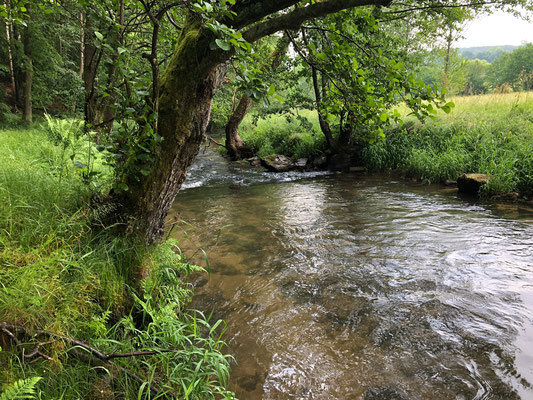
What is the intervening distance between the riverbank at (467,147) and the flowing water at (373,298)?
61.6 inches

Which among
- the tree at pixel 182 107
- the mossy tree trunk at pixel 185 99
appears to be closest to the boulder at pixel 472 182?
the tree at pixel 182 107

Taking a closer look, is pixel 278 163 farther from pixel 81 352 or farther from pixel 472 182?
pixel 81 352

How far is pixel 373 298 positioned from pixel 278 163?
9.73 m

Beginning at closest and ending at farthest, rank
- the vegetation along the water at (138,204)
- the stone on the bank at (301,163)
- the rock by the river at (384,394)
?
the vegetation along the water at (138,204) → the rock by the river at (384,394) → the stone on the bank at (301,163)

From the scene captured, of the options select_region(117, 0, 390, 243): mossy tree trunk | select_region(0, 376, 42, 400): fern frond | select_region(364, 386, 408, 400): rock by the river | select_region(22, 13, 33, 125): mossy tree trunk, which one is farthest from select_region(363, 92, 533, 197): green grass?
select_region(22, 13, 33, 125): mossy tree trunk

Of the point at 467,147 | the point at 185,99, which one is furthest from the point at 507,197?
the point at 185,99

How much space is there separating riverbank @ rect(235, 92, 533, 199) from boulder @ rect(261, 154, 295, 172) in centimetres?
108

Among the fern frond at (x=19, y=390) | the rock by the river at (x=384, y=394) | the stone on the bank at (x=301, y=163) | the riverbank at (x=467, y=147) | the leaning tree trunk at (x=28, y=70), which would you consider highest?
the leaning tree trunk at (x=28, y=70)

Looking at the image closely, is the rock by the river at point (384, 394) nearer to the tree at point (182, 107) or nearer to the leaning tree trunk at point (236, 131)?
the tree at point (182, 107)

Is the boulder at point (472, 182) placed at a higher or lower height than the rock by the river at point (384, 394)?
higher

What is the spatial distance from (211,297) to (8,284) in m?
1.96

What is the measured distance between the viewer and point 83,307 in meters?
2.11

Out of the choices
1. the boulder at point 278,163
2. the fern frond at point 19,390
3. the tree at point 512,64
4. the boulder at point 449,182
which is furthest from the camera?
the tree at point 512,64

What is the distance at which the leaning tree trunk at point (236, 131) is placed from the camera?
15.0 meters
